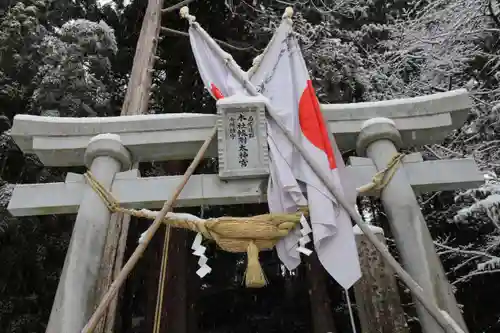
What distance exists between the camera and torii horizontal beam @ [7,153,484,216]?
11.1 ft

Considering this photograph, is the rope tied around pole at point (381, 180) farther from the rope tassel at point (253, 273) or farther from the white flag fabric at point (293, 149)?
the rope tassel at point (253, 273)

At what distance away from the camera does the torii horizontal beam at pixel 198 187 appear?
3.40 meters

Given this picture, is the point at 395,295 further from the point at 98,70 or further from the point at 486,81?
the point at 98,70

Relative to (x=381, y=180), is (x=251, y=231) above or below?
below

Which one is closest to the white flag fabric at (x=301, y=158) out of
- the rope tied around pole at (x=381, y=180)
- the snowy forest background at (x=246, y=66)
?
the rope tied around pole at (x=381, y=180)

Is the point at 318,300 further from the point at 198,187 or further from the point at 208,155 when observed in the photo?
the point at 198,187

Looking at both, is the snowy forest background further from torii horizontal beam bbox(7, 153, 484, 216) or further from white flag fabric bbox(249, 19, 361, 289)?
white flag fabric bbox(249, 19, 361, 289)

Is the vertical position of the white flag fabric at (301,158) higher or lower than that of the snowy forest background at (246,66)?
lower

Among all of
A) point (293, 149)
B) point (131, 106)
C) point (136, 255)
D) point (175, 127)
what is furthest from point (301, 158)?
point (131, 106)

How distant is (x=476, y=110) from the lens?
6422 mm

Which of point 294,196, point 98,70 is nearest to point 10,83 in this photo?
point 98,70

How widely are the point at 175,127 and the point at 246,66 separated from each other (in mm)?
5171

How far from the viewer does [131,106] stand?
5609mm

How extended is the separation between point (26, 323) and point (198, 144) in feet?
16.2
